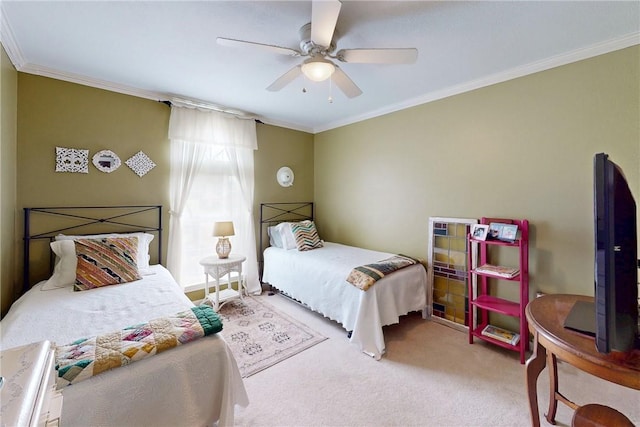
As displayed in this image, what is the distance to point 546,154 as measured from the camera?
2.31 meters

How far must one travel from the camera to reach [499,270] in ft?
7.79

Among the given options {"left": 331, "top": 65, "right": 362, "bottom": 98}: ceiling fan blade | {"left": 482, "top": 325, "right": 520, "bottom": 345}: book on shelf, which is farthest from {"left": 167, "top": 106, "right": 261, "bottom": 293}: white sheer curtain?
{"left": 482, "top": 325, "right": 520, "bottom": 345}: book on shelf

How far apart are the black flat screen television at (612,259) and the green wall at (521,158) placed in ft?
5.07

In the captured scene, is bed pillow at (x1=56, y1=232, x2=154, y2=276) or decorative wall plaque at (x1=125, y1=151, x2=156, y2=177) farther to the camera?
decorative wall plaque at (x1=125, y1=151, x2=156, y2=177)

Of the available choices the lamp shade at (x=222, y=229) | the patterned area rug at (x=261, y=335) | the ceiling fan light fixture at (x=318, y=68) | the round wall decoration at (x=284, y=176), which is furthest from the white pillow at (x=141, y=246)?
the ceiling fan light fixture at (x=318, y=68)

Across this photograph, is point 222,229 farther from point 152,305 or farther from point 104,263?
point 152,305

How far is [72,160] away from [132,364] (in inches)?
95.1

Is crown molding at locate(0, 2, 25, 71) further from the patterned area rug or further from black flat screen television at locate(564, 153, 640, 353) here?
black flat screen television at locate(564, 153, 640, 353)

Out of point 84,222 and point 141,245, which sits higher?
point 84,222

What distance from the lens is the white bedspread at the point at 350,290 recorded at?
2396 mm

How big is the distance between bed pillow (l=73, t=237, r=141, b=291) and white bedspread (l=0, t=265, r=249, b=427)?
A: 18 cm

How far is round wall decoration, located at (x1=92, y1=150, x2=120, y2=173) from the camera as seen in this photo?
2711 mm

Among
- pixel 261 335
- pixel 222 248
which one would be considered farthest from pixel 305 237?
pixel 261 335

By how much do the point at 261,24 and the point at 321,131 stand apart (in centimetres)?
272
